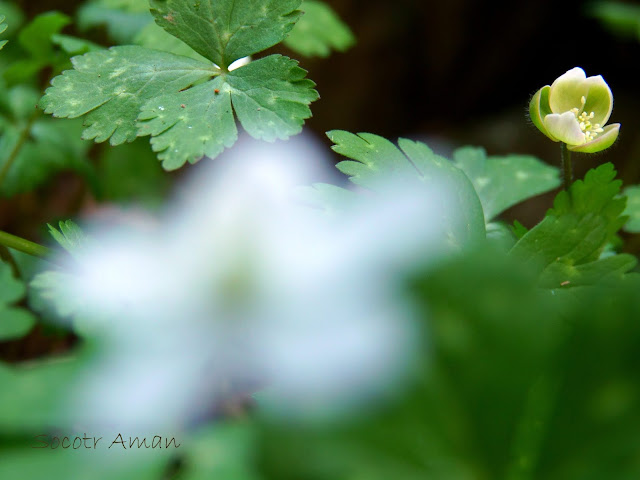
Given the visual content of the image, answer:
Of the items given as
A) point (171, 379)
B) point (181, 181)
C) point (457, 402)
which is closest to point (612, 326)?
point (457, 402)

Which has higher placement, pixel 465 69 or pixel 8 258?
pixel 8 258

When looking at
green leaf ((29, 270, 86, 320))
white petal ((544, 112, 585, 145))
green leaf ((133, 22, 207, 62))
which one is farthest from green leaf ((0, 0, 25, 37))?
white petal ((544, 112, 585, 145))

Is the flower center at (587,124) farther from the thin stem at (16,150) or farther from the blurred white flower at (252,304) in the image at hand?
the thin stem at (16,150)

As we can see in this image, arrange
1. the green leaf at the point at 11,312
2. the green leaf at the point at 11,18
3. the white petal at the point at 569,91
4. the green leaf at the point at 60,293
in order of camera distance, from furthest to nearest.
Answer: the green leaf at the point at 11,18, the white petal at the point at 569,91, the green leaf at the point at 60,293, the green leaf at the point at 11,312

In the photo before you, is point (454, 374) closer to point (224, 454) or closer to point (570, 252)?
point (224, 454)

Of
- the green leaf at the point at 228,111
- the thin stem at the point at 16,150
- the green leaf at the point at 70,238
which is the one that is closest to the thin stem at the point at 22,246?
the green leaf at the point at 70,238

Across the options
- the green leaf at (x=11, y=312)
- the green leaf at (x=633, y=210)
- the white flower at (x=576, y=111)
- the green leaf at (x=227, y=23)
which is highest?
the green leaf at (x=227, y=23)

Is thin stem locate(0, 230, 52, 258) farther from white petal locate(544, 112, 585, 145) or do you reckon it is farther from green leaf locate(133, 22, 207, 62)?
white petal locate(544, 112, 585, 145)

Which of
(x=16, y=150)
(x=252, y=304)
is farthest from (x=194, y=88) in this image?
(x=16, y=150)
